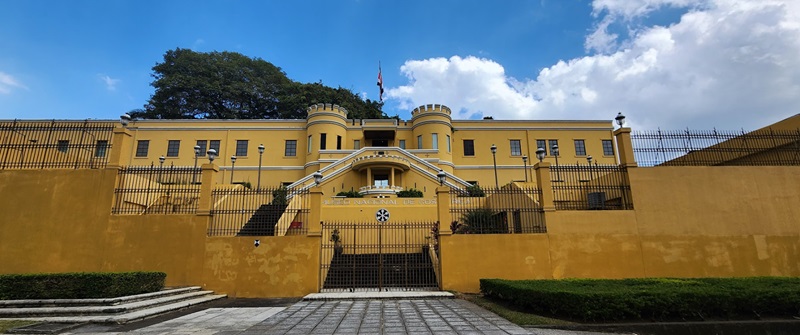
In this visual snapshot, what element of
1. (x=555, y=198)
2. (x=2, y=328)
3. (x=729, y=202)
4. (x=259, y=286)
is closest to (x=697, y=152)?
(x=729, y=202)

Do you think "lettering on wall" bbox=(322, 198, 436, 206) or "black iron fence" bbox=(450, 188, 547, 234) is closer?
"black iron fence" bbox=(450, 188, 547, 234)

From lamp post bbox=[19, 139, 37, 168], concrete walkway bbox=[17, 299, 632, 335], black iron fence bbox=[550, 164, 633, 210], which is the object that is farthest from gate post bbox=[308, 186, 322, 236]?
lamp post bbox=[19, 139, 37, 168]

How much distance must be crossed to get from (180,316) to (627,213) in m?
12.3

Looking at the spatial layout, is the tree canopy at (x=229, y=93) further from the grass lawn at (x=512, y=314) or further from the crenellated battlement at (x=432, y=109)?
the grass lawn at (x=512, y=314)

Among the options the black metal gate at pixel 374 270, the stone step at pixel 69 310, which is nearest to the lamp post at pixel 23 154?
the stone step at pixel 69 310

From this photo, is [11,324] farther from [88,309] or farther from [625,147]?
[625,147]

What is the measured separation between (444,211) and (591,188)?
4992 millimetres

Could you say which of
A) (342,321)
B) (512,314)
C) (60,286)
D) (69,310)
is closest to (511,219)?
(512,314)

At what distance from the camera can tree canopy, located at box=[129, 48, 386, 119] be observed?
148ft

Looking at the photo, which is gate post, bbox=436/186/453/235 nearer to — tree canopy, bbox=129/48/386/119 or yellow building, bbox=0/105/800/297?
yellow building, bbox=0/105/800/297

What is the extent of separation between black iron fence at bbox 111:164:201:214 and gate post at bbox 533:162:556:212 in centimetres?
1090

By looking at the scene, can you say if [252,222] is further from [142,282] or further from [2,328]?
[2,328]

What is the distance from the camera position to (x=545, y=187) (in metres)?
12.7

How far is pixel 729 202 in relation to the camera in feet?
40.7
